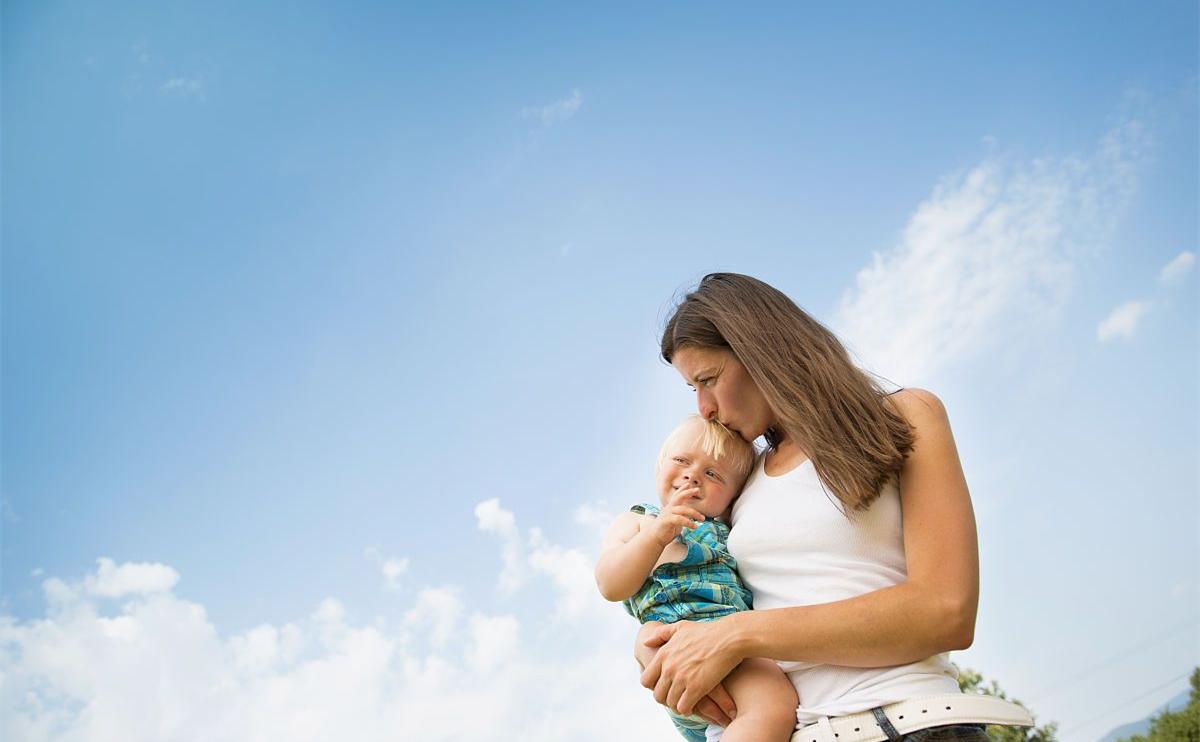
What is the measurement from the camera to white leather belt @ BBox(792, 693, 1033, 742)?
284 centimetres

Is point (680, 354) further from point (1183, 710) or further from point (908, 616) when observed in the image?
point (1183, 710)

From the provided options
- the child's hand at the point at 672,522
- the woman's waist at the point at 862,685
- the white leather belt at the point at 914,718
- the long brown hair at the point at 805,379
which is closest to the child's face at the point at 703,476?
the long brown hair at the point at 805,379

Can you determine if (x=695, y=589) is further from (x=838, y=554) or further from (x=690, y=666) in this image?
(x=838, y=554)

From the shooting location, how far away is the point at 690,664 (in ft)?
10.0

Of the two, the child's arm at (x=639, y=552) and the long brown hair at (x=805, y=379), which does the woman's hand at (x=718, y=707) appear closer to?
the child's arm at (x=639, y=552)

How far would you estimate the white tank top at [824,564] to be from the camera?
2.97 metres

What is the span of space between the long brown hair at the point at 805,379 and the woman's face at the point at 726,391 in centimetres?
5

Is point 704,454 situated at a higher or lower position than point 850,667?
higher

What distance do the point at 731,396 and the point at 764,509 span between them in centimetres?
49

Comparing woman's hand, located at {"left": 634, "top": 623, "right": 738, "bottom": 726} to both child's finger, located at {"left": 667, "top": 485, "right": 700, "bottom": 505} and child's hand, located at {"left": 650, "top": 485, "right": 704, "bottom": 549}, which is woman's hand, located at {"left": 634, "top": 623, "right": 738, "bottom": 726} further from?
child's finger, located at {"left": 667, "top": 485, "right": 700, "bottom": 505}

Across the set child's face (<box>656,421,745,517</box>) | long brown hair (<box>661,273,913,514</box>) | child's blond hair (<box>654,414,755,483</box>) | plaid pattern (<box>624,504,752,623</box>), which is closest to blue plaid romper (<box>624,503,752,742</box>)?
plaid pattern (<box>624,504,752,623</box>)

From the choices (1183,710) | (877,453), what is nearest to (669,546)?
(877,453)

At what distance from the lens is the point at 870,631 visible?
2893mm

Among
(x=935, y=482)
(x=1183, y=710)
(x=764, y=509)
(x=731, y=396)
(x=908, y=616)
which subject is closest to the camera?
(x=908, y=616)
